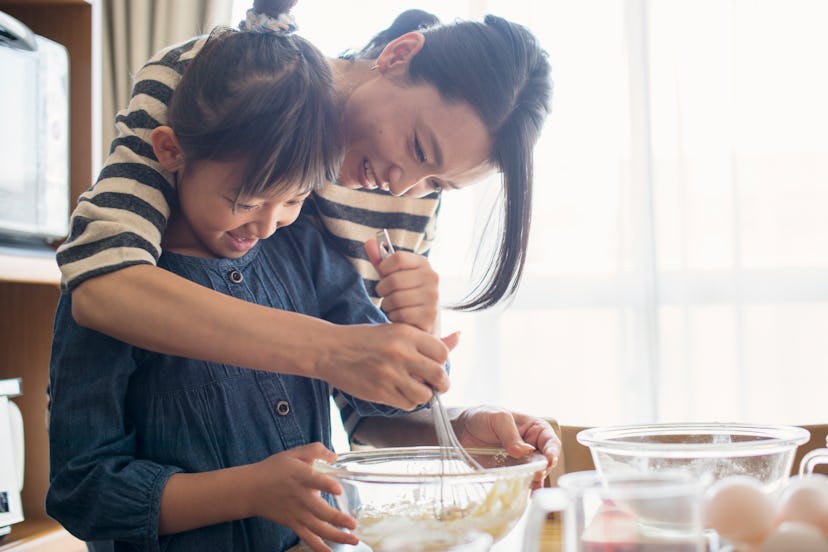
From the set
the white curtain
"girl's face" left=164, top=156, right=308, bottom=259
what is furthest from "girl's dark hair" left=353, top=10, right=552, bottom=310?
the white curtain

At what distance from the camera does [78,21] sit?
5.90ft

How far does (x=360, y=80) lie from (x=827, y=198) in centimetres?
169

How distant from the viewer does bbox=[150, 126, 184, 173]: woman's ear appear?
0.92 meters

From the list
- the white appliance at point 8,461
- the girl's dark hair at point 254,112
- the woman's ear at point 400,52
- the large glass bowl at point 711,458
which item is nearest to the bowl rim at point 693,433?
the large glass bowl at point 711,458

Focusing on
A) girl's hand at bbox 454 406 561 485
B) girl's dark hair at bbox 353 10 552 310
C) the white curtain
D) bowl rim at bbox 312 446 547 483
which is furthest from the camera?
the white curtain

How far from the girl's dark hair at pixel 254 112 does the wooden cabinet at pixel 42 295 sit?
838mm

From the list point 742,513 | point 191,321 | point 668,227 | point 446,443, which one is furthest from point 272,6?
point 668,227

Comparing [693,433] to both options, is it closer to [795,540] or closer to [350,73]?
[795,540]

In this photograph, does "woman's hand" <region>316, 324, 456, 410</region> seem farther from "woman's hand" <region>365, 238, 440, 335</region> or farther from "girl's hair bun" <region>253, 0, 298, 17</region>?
"girl's hair bun" <region>253, 0, 298, 17</region>

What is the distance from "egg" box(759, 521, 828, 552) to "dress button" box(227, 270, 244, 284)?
677mm

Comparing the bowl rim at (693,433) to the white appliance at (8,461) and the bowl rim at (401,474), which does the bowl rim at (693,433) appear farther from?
the white appliance at (8,461)

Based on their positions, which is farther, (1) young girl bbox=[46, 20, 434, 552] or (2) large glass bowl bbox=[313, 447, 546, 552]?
(1) young girl bbox=[46, 20, 434, 552]

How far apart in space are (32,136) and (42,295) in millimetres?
333

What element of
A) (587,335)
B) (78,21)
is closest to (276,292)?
(78,21)
